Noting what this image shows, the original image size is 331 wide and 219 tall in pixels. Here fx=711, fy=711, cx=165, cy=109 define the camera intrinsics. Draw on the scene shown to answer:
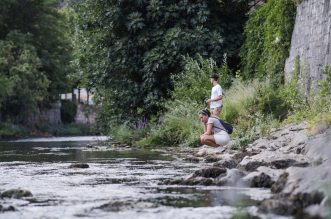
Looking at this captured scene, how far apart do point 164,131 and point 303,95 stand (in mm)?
4686

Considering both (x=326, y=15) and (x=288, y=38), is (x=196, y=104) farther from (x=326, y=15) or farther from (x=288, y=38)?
(x=326, y=15)

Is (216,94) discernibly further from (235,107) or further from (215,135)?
(215,135)

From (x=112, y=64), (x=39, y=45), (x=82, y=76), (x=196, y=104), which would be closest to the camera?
(x=196, y=104)

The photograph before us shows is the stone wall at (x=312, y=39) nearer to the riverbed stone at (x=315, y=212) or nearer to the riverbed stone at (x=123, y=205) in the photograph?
Answer: the riverbed stone at (x=123, y=205)

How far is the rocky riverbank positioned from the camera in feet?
20.4

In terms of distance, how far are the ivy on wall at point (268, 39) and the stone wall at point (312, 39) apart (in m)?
0.59

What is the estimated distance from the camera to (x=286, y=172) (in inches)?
308

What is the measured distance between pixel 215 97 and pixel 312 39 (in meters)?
2.79

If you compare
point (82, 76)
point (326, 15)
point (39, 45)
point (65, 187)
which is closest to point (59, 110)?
point (39, 45)

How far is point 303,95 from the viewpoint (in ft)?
52.5

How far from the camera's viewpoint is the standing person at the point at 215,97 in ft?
52.0

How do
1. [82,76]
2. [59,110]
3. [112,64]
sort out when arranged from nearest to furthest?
[112,64] → [82,76] → [59,110]

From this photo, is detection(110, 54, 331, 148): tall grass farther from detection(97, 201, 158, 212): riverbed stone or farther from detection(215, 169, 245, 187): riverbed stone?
detection(97, 201, 158, 212): riverbed stone

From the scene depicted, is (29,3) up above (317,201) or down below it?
above
